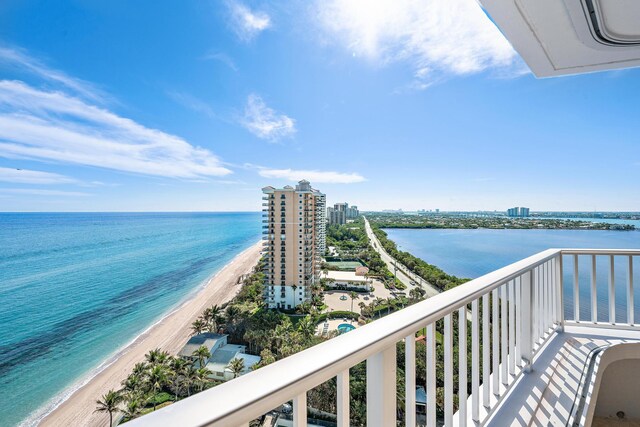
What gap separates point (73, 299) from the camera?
1605 centimetres

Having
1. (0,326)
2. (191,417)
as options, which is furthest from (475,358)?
(0,326)

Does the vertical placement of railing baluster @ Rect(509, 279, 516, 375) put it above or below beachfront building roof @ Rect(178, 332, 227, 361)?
above

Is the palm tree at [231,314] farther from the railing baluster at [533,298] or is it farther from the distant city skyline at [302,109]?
the railing baluster at [533,298]

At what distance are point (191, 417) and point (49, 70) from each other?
3046cm

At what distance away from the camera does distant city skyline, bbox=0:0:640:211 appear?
6.06 m

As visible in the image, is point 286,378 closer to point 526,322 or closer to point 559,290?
point 526,322

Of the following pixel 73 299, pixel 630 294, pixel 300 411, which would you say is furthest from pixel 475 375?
pixel 73 299

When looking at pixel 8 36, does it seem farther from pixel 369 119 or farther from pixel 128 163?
pixel 369 119

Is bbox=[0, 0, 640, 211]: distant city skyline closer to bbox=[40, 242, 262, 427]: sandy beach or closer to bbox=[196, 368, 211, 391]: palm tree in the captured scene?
bbox=[196, 368, 211, 391]: palm tree

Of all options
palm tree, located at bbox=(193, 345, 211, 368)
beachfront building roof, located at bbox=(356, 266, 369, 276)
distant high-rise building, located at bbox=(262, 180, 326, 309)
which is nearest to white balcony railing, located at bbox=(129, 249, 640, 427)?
palm tree, located at bbox=(193, 345, 211, 368)

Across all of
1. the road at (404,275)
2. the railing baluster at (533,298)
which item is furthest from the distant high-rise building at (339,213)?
the railing baluster at (533,298)

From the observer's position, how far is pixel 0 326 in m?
12.8

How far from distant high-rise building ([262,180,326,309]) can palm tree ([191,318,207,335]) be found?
487 centimetres

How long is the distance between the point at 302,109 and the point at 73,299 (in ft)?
64.0
